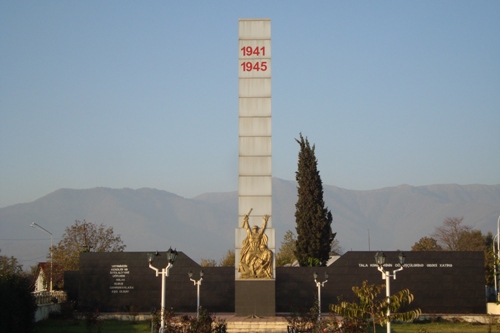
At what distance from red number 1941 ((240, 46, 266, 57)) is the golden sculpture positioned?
735 cm

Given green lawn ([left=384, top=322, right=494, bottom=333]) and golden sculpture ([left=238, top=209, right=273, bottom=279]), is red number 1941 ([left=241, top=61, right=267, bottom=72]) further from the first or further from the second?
green lawn ([left=384, top=322, right=494, bottom=333])

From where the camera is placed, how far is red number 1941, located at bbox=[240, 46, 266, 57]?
107 ft

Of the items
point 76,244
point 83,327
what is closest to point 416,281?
point 83,327

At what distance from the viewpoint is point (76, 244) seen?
58000 mm

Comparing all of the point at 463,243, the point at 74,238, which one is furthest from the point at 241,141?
the point at 463,243

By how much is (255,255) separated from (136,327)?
6345 mm

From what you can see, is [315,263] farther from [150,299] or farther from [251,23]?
[251,23]

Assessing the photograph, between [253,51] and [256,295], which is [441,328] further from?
[253,51]

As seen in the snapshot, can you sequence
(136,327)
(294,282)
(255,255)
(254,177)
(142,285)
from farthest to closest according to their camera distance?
(142,285) → (294,282) → (254,177) → (136,327) → (255,255)

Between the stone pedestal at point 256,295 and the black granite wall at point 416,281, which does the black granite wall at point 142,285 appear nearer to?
the black granite wall at point 416,281

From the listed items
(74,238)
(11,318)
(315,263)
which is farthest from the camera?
(74,238)

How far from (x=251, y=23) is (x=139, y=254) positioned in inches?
539

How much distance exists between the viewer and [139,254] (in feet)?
123

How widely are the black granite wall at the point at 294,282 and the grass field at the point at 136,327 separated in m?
2.22
